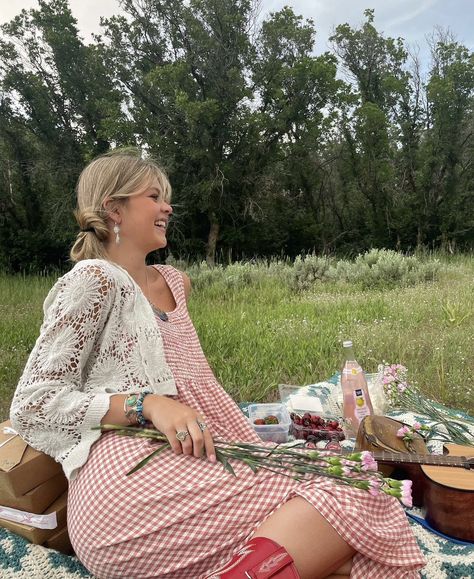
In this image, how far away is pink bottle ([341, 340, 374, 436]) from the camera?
285 cm

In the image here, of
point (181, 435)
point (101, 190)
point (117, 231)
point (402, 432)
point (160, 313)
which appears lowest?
point (402, 432)

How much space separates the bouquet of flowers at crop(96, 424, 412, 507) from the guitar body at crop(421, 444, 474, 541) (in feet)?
2.00

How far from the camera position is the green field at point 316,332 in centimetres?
408

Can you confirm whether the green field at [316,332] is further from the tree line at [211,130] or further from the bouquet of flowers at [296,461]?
the tree line at [211,130]

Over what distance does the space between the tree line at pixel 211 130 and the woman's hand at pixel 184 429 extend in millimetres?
14374

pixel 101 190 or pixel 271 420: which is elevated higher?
pixel 101 190

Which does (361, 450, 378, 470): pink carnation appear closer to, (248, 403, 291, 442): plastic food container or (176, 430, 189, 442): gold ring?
(176, 430, 189, 442): gold ring

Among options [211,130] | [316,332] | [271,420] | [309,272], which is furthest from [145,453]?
[211,130]

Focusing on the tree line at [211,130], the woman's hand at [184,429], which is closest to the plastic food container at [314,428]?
the woman's hand at [184,429]

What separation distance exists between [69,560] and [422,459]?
4.38 ft

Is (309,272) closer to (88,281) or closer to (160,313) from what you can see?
(160,313)

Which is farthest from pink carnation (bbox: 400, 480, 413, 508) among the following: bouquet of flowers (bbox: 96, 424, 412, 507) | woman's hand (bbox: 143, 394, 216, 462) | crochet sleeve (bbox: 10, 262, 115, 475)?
crochet sleeve (bbox: 10, 262, 115, 475)

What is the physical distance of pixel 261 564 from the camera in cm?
128

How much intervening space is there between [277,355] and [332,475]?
3074mm
